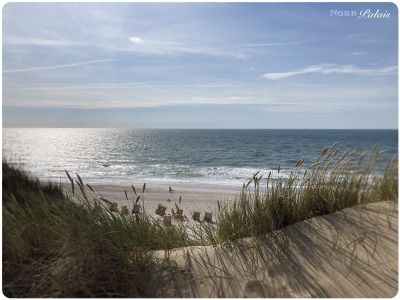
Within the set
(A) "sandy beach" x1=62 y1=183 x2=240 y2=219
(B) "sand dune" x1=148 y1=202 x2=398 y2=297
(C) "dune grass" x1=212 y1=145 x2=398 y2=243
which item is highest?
(C) "dune grass" x1=212 y1=145 x2=398 y2=243

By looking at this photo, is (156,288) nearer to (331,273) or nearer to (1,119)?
(331,273)

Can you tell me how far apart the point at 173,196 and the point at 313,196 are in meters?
7.39

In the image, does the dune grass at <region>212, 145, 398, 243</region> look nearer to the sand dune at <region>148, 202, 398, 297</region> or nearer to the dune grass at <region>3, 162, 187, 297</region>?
the sand dune at <region>148, 202, 398, 297</region>

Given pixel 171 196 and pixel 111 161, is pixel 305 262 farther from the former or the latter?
pixel 111 161

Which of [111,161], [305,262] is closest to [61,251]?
[305,262]

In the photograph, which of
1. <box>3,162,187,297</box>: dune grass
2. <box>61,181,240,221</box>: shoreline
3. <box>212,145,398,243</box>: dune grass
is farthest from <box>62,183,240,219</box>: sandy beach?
<box>3,162,187,297</box>: dune grass

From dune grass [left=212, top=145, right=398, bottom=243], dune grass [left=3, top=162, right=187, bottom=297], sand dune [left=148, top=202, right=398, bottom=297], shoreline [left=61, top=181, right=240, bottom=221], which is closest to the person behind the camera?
dune grass [left=3, top=162, right=187, bottom=297]

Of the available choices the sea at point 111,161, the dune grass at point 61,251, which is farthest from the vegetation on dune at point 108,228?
the sea at point 111,161

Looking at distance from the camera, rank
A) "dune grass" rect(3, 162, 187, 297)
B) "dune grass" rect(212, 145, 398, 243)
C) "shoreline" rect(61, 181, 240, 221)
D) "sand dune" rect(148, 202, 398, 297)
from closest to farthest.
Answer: "dune grass" rect(3, 162, 187, 297) → "sand dune" rect(148, 202, 398, 297) → "dune grass" rect(212, 145, 398, 243) → "shoreline" rect(61, 181, 240, 221)

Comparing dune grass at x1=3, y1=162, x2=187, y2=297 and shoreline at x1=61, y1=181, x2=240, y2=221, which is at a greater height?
dune grass at x1=3, y1=162, x2=187, y2=297

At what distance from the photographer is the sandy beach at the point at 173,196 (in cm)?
916

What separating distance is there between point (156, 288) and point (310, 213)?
1.98m

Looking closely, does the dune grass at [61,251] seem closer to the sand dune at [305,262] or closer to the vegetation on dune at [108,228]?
the vegetation on dune at [108,228]

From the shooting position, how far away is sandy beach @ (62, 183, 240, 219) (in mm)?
9156
